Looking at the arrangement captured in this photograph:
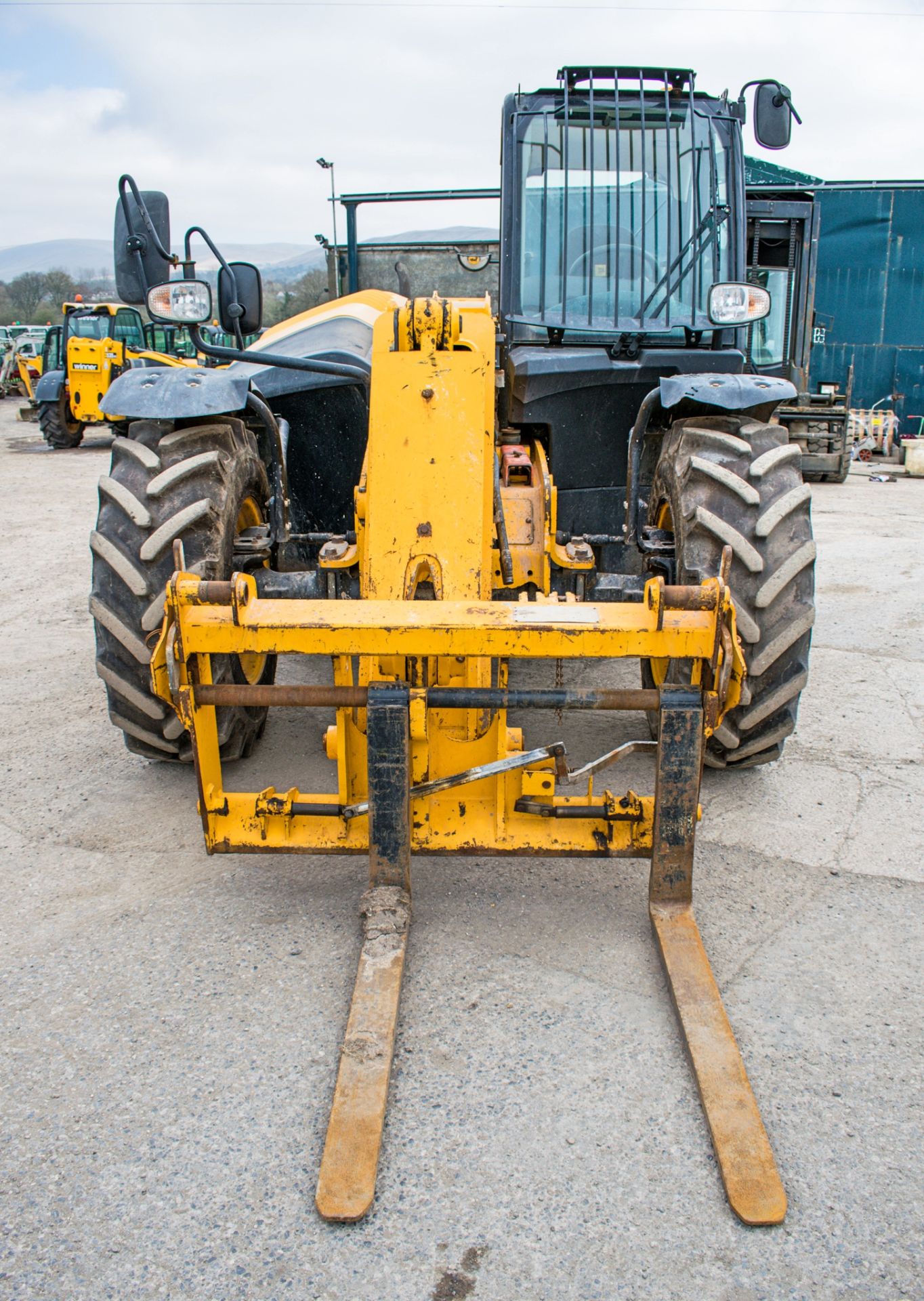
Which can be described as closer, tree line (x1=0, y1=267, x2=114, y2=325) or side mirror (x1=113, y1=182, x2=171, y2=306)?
side mirror (x1=113, y1=182, x2=171, y2=306)

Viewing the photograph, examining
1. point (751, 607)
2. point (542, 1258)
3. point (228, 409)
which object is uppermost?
point (228, 409)

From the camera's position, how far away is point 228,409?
374 centimetres

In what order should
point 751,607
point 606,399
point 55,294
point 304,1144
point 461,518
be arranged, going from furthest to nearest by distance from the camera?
point 55,294 < point 606,399 < point 751,607 < point 461,518 < point 304,1144

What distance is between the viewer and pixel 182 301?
3629 millimetres

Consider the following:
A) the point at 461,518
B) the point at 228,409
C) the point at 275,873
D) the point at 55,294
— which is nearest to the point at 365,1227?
the point at 275,873

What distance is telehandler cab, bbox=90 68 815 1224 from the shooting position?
8.96ft

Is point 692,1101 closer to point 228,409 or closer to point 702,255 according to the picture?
point 228,409

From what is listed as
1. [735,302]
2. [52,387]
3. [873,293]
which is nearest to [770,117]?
[735,302]

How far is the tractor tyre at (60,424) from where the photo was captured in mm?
17719

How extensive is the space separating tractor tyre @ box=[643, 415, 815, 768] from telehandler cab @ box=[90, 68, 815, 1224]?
0.4 inches

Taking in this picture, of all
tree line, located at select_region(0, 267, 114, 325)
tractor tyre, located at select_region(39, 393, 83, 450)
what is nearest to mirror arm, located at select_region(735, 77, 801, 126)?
tractor tyre, located at select_region(39, 393, 83, 450)

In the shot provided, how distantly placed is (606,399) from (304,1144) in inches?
130

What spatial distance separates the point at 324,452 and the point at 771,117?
2539 millimetres

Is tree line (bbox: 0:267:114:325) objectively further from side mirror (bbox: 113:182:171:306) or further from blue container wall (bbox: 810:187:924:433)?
side mirror (bbox: 113:182:171:306)
